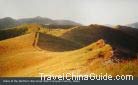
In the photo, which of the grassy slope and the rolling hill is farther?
the rolling hill

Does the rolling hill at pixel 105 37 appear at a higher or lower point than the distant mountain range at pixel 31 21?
lower

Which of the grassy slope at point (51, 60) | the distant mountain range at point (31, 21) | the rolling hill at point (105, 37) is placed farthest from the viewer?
the distant mountain range at point (31, 21)

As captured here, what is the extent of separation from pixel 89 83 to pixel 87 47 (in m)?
1.36

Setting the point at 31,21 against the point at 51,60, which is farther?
the point at 31,21

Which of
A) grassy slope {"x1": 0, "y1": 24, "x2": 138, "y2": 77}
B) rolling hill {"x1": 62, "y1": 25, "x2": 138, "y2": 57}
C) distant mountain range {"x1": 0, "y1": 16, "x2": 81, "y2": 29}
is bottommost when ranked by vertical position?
grassy slope {"x1": 0, "y1": 24, "x2": 138, "y2": 77}

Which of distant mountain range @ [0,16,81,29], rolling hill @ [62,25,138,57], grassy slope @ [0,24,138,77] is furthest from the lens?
distant mountain range @ [0,16,81,29]

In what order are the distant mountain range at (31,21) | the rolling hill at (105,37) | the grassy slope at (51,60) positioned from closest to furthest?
the grassy slope at (51,60) → the rolling hill at (105,37) → the distant mountain range at (31,21)

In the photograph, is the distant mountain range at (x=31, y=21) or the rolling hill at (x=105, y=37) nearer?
the rolling hill at (x=105, y=37)

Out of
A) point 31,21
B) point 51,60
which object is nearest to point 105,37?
point 51,60

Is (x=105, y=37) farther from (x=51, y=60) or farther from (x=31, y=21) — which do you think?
(x=31, y=21)

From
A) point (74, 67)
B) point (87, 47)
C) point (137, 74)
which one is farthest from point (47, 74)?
point (137, 74)

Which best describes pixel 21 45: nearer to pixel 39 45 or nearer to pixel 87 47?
pixel 39 45

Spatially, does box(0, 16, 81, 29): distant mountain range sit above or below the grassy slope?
above

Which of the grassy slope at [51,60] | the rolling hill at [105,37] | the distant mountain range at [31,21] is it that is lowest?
the grassy slope at [51,60]
